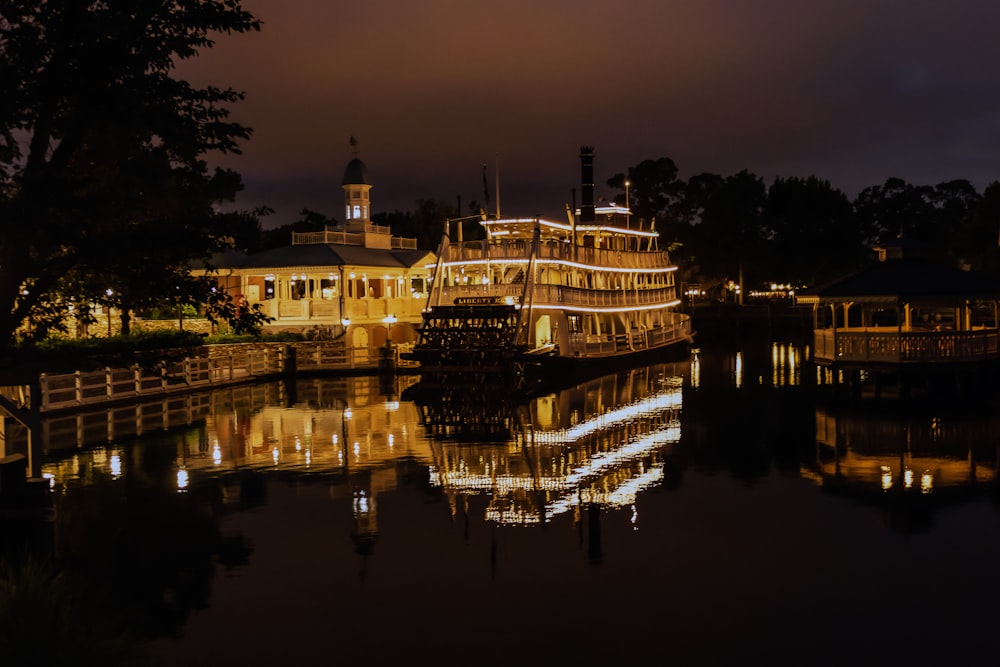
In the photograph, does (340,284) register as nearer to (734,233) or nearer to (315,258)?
(315,258)

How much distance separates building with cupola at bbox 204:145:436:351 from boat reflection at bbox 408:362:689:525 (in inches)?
580

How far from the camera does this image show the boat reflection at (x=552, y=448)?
16938 mm

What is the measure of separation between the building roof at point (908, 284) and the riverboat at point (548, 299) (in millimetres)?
11365

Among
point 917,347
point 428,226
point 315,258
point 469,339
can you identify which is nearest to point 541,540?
point 917,347

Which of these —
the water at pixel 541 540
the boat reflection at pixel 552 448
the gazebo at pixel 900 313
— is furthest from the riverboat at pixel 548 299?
the water at pixel 541 540

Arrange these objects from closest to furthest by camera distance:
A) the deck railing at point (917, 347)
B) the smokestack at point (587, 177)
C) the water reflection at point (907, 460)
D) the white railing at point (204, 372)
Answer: the water reflection at point (907, 460) → the white railing at point (204, 372) → the deck railing at point (917, 347) → the smokestack at point (587, 177)

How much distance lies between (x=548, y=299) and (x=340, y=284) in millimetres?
13231

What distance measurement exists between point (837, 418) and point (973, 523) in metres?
12.7

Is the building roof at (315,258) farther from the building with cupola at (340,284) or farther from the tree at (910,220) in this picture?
the tree at (910,220)

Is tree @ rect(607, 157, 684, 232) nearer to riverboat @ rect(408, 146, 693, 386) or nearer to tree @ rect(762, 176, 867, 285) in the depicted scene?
tree @ rect(762, 176, 867, 285)

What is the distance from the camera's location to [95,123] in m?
12.2

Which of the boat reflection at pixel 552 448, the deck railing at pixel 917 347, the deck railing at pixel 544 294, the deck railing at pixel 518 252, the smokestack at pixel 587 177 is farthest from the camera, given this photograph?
the smokestack at pixel 587 177

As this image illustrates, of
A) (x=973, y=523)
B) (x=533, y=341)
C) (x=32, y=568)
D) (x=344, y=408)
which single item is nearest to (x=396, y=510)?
(x=32, y=568)

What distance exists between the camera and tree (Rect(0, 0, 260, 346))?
1138cm
